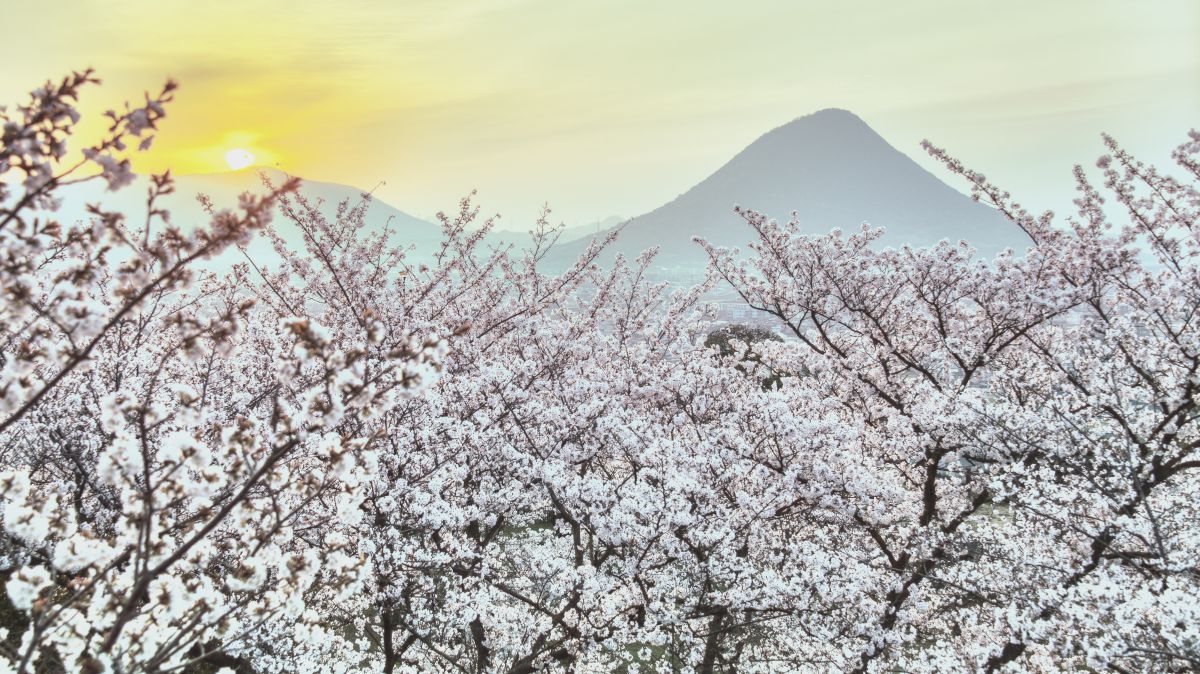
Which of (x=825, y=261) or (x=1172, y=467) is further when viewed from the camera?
(x=825, y=261)

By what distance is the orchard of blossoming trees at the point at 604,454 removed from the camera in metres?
2.74

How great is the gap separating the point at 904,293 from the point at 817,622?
8.44 metres

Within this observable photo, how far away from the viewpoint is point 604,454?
439 inches

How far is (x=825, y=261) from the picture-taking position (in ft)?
42.9

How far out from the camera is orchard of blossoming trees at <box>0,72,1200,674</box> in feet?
8.98

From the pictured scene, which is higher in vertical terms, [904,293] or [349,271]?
[904,293]

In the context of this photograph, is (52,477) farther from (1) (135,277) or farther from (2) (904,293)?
(2) (904,293)

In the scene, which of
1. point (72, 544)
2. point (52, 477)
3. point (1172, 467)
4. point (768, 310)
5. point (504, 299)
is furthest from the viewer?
point (504, 299)

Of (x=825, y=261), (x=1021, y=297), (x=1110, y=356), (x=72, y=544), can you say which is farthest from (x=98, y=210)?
(x=1021, y=297)

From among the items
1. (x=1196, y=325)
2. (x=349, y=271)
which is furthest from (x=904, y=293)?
(x=349, y=271)

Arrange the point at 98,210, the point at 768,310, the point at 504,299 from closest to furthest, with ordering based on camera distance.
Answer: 1. the point at 98,210
2. the point at 768,310
3. the point at 504,299

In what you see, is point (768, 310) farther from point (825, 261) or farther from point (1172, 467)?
point (1172, 467)

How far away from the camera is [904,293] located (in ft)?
45.0

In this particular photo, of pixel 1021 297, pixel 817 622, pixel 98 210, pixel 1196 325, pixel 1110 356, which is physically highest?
pixel 1021 297
